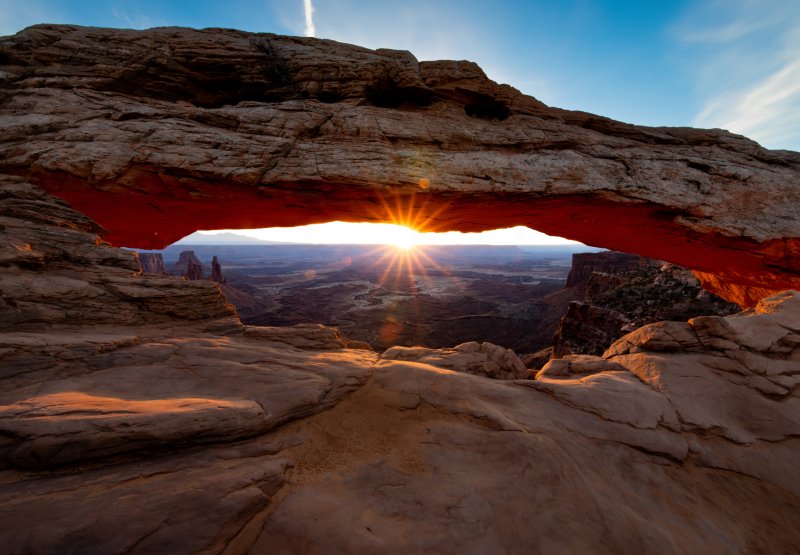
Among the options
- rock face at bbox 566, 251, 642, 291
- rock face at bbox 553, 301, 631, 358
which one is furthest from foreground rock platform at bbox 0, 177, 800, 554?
rock face at bbox 566, 251, 642, 291

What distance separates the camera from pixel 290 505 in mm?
3320

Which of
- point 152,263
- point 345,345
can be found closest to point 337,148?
point 345,345

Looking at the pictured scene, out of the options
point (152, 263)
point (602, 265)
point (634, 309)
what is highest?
point (602, 265)

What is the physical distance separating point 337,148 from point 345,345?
234 inches

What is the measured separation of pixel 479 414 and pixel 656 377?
4.42 m

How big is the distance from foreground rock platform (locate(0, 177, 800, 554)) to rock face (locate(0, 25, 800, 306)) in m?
2.34

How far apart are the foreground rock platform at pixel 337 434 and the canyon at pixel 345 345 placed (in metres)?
0.03

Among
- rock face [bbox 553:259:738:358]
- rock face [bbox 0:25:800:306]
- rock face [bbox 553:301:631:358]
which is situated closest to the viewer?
rock face [bbox 0:25:800:306]

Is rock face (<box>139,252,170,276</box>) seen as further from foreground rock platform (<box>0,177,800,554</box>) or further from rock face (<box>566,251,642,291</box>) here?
rock face (<box>566,251,642,291</box>)

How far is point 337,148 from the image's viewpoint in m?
9.18

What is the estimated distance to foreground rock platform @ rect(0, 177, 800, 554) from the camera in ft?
10.2

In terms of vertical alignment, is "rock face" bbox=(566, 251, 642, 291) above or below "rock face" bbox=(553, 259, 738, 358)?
above

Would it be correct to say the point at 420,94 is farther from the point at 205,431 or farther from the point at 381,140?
the point at 205,431

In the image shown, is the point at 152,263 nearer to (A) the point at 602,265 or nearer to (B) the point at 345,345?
(B) the point at 345,345
